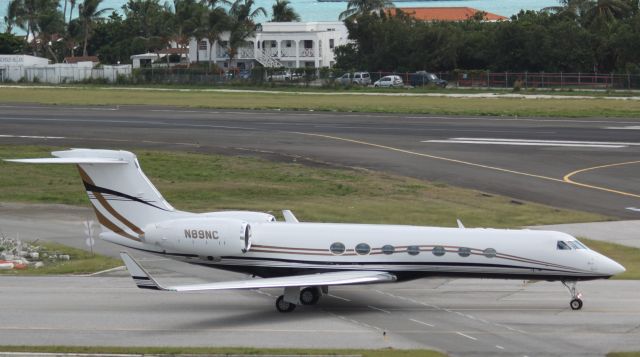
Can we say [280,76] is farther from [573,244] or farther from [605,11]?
[573,244]

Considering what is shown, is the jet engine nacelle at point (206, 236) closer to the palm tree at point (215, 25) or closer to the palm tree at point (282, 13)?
the palm tree at point (215, 25)

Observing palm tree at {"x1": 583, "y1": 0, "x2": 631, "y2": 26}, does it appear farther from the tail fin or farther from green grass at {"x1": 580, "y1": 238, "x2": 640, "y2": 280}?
the tail fin

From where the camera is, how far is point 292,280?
2642cm

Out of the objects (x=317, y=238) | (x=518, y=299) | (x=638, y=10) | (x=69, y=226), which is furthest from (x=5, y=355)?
(x=638, y=10)

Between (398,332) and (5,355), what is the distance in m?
8.62

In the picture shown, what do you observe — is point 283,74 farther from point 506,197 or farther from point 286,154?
point 506,197

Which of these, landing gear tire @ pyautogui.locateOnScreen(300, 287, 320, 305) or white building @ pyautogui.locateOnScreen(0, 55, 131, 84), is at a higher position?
white building @ pyautogui.locateOnScreen(0, 55, 131, 84)

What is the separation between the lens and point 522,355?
22.4 m

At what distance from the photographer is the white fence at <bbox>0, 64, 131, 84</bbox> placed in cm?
13350

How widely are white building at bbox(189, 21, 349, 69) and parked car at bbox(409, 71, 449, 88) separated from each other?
29625mm

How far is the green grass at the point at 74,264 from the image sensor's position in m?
32.1

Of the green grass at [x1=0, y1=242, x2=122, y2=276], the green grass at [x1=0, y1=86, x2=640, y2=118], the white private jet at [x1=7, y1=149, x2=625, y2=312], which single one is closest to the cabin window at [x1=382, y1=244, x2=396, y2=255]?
the white private jet at [x1=7, y1=149, x2=625, y2=312]

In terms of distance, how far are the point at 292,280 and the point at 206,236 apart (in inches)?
→ 95.3

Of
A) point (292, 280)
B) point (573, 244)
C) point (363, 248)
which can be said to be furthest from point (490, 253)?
point (292, 280)
